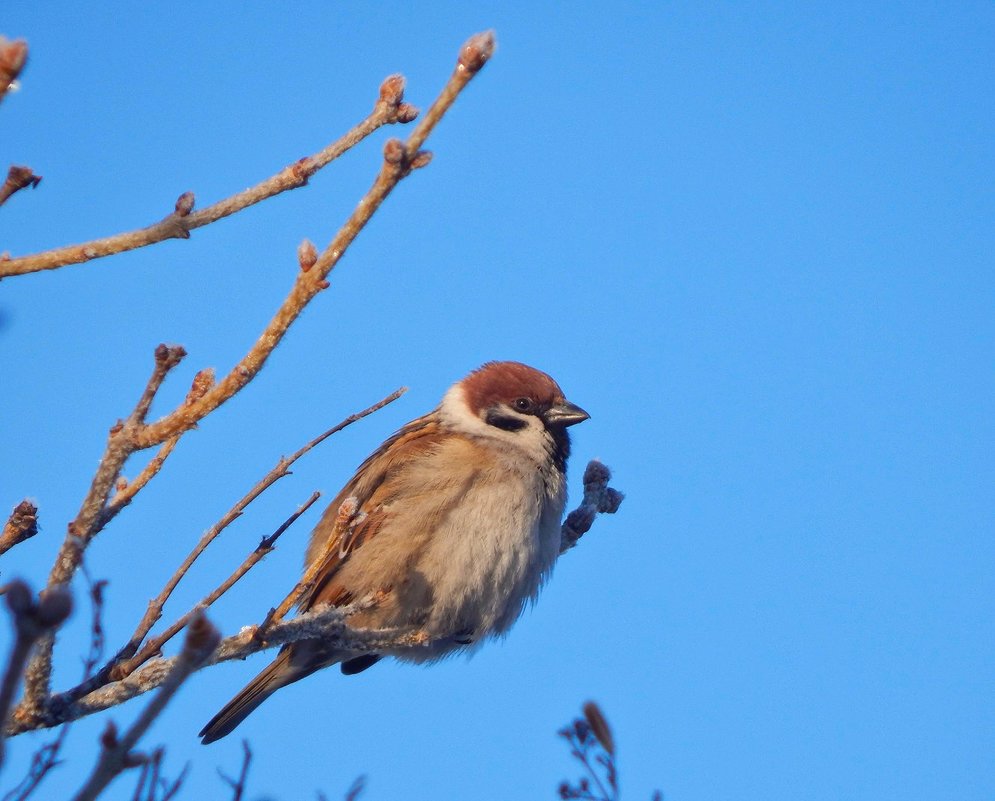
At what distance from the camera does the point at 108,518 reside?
2020 millimetres

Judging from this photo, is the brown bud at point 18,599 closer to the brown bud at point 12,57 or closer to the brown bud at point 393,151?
the brown bud at point 12,57

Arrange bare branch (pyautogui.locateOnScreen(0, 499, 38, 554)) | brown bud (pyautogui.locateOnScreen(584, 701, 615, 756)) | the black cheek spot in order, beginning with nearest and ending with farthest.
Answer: brown bud (pyautogui.locateOnScreen(584, 701, 615, 756))
bare branch (pyautogui.locateOnScreen(0, 499, 38, 554))
the black cheek spot

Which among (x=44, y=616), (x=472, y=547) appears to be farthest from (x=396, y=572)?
(x=44, y=616)

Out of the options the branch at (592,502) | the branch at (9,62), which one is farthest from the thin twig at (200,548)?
the branch at (592,502)

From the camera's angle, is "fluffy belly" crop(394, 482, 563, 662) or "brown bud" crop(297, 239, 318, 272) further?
"fluffy belly" crop(394, 482, 563, 662)

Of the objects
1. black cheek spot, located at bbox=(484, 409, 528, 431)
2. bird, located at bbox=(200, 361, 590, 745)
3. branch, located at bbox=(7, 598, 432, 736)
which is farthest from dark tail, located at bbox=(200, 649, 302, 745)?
black cheek spot, located at bbox=(484, 409, 528, 431)

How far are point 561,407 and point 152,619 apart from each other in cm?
271

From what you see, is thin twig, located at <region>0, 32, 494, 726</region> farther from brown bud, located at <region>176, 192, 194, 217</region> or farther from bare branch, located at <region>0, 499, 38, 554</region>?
bare branch, located at <region>0, 499, 38, 554</region>

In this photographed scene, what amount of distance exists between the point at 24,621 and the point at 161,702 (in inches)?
5.4

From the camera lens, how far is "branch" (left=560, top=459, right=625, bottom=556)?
161 inches

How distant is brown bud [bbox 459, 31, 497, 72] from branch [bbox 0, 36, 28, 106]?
0.58 meters

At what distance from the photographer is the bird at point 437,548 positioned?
3.78m

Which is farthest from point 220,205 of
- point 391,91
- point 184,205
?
point 391,91

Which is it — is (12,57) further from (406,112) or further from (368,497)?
(368,497)
